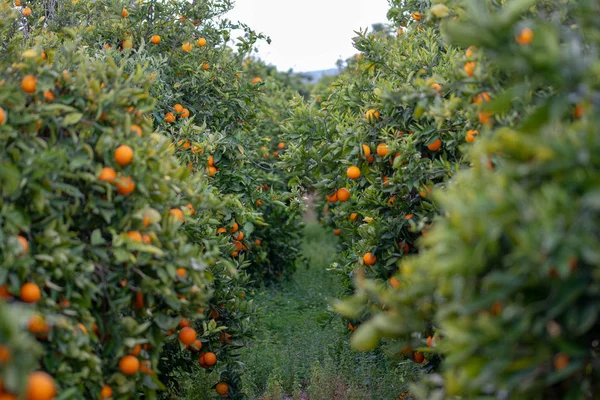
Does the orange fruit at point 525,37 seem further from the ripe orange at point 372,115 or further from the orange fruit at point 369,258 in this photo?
the orange fruit at point 369,258

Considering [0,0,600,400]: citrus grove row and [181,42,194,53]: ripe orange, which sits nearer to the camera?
[0,0,600,400]: citrus grove row

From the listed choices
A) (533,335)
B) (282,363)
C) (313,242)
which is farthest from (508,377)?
(313,242)

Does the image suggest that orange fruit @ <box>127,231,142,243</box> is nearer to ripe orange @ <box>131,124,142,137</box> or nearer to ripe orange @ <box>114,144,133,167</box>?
ripe orange @ <box>114,144,133,167</box>

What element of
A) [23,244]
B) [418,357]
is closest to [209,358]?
[418,357]

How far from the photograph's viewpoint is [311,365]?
4.39 m

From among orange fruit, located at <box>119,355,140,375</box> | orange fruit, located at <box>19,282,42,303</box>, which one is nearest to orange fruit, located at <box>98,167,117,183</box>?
orange fruit, located at <box>19,282,42,303</box>

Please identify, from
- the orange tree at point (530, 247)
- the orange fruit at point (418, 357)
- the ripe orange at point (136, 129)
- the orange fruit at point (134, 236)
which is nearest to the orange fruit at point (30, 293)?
the orange fruit at point (134, 236)

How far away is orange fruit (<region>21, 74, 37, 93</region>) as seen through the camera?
2.30 meters

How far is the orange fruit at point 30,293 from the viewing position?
6.55 ft

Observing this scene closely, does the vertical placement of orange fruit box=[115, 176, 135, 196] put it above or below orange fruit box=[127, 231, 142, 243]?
above

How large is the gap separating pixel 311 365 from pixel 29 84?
2912 millimetres

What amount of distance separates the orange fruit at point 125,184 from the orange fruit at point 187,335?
86 centimetres

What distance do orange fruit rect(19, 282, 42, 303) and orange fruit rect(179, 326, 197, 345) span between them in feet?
3.11

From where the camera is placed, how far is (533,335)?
64.2 inches
